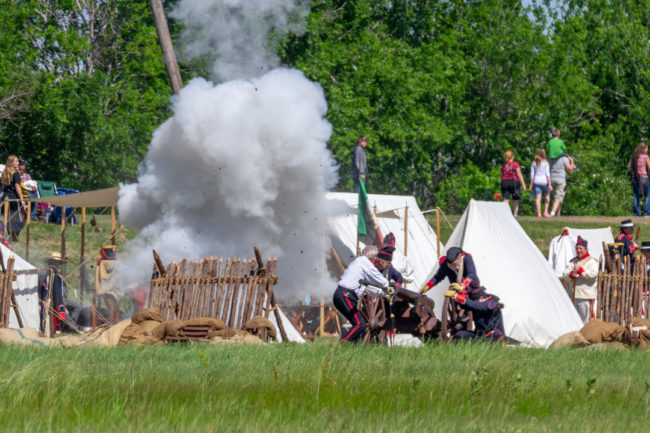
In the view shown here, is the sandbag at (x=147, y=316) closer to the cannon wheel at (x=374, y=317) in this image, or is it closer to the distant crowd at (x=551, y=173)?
the cannon wheel at (x=374, y=317)

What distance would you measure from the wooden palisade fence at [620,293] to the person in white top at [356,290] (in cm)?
348

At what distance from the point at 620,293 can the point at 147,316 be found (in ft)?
19.6

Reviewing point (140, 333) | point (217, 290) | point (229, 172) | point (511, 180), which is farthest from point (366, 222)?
point (511, 180)

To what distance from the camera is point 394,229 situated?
1912 cm

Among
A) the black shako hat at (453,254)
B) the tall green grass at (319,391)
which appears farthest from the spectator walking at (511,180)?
the tall green grass at (319,391)

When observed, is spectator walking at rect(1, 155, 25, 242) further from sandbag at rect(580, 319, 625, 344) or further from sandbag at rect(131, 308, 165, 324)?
sandbag at rect(580, 319, 625, 344)

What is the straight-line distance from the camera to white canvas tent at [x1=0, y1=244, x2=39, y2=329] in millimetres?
14977

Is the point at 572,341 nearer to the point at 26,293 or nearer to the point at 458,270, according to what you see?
the point at 458,270

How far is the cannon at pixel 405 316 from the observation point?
39.8 ft

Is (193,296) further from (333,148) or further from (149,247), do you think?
(333,148)

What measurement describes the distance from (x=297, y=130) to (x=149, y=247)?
256 centimetres

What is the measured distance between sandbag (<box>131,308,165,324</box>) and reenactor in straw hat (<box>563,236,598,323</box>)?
5.56 m

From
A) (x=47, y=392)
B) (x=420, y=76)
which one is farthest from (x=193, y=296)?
(x=420, y=76)

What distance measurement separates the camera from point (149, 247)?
1533cm
